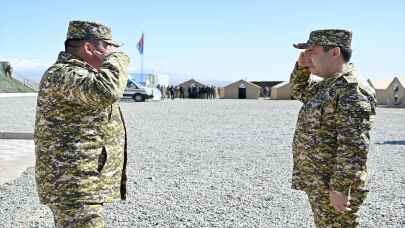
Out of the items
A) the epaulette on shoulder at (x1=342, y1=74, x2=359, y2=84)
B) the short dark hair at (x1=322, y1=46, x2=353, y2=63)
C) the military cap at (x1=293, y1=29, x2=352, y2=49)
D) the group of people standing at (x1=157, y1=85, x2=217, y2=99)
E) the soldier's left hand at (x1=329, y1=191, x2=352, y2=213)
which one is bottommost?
the group of people standing at (x1=157, y1=85, x2=217, y2=99)

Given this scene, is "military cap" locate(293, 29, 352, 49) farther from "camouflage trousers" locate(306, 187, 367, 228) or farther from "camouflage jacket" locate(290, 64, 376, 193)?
"camouflage trousers" locate(306, 187, 367, 228)

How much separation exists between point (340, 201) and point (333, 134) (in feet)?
1.22

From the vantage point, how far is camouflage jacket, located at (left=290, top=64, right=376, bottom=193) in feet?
8.55

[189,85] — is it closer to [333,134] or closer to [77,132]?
[333,134]

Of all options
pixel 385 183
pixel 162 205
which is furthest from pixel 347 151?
pixel 385 183

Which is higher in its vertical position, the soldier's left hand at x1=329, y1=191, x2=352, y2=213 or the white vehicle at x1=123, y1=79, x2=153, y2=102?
the soldier's left hand at x1=329, y1=191, x2=352, y2=213

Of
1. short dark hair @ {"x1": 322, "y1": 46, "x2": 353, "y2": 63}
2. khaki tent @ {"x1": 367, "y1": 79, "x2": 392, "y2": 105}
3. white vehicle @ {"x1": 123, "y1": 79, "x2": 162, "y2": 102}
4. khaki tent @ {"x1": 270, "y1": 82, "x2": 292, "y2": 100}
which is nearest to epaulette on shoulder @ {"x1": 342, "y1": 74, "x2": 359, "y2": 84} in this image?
short dark hair @ {"x1": 322, "y1": 46, "x2": 353, "y2": 63}

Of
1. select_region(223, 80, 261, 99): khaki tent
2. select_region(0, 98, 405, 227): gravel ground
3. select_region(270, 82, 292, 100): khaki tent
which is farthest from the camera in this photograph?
select_region(223, 80, 261, 99): khaki tent

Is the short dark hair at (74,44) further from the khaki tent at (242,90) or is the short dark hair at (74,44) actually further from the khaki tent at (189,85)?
the khaki tent at (242,90)

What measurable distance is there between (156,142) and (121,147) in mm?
8416

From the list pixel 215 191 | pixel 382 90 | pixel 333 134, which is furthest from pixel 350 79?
pixel 382 90

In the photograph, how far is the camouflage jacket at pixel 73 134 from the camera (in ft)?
8.32

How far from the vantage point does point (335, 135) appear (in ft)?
9.09

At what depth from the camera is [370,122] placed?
2.66m
